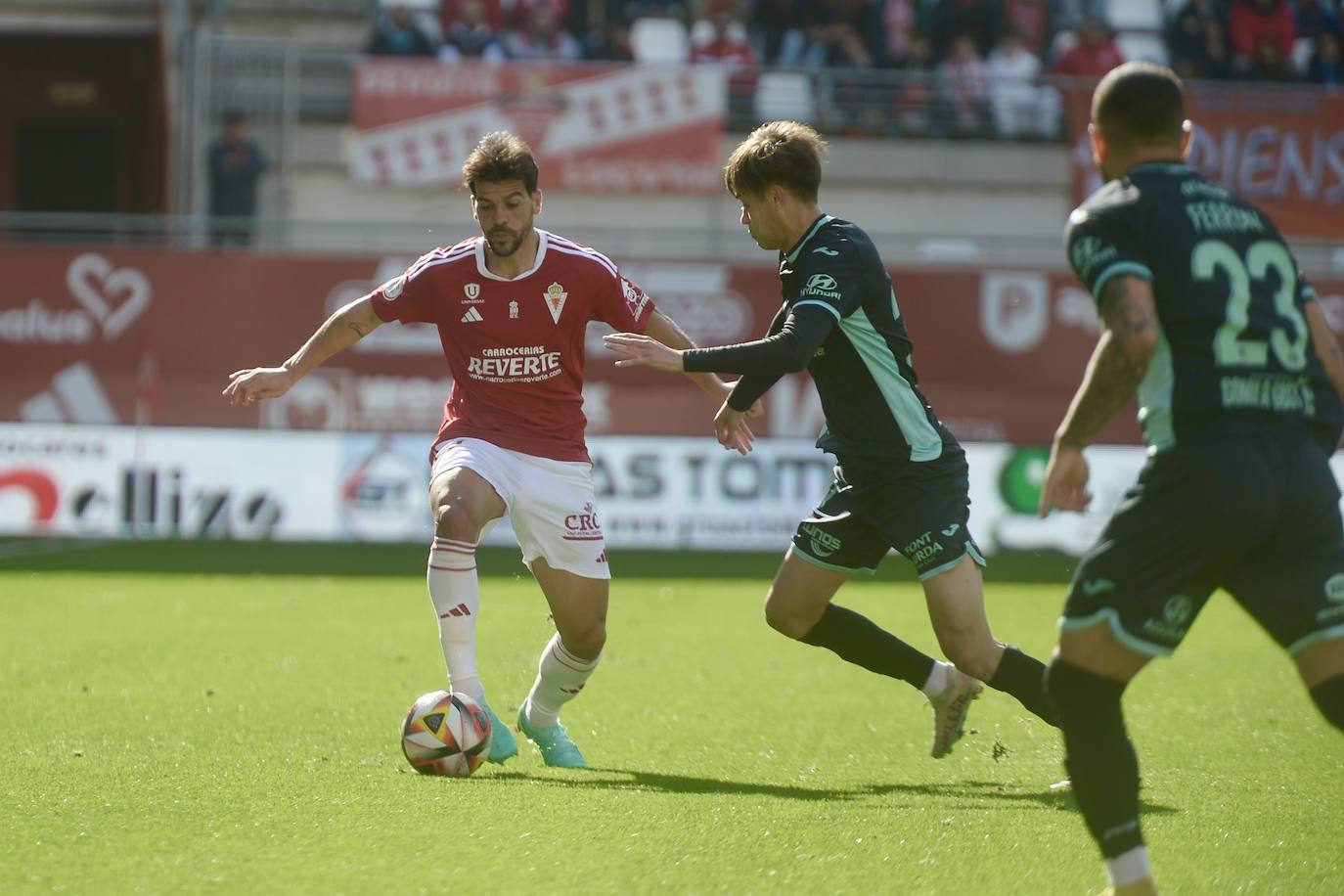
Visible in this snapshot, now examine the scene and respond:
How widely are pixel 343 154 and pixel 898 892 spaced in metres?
16.4

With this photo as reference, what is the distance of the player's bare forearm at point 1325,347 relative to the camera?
425 cm

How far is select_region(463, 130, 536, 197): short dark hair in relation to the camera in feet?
19.7

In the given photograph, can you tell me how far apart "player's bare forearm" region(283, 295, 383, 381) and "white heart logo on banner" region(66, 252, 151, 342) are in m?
11.0

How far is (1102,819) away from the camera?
4.00m

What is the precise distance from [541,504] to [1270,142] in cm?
1472

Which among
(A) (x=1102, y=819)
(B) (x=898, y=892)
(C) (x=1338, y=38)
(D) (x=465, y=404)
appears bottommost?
(B) (x=898, y=892)

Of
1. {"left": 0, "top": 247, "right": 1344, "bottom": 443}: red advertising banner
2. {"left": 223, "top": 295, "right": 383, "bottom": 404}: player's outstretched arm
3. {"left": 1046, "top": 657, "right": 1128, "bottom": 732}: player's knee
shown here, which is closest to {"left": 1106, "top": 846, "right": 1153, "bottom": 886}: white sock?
{"left": 1046, "top": 657, "right": 1128, "bottom": 732}: player's knee

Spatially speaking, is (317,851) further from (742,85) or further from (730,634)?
(742,85)

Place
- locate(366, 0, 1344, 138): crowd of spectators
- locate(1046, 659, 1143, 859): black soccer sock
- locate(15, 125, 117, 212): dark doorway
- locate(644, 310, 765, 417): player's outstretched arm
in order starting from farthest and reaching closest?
locate(15, 125, 117, 212): dark doorway
locate(366, 0, 1344, 138): crowd of spectators
locate(644, 310, 765, 417): player's outstretched arm
locate(1046, 659, 1143, 859): black soccer sock

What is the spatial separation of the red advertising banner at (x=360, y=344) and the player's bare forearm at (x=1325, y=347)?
11.8 meters

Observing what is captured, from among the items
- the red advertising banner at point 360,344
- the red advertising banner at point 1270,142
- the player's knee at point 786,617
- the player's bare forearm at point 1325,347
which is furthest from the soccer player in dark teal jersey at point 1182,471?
the red advertising banner at point 1270,142

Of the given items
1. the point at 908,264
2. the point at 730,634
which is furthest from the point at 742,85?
the point at 730,634

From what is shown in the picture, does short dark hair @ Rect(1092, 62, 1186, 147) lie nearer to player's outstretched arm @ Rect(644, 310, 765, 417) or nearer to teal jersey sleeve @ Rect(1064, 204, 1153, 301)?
teal jersey sleeve @ Rect(1064, 204, 1153, 301)

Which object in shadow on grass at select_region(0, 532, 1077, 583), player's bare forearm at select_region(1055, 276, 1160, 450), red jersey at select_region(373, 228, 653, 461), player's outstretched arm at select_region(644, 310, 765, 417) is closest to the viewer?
player's bare forearm at select_region(1055, 276, 1160, 450)
